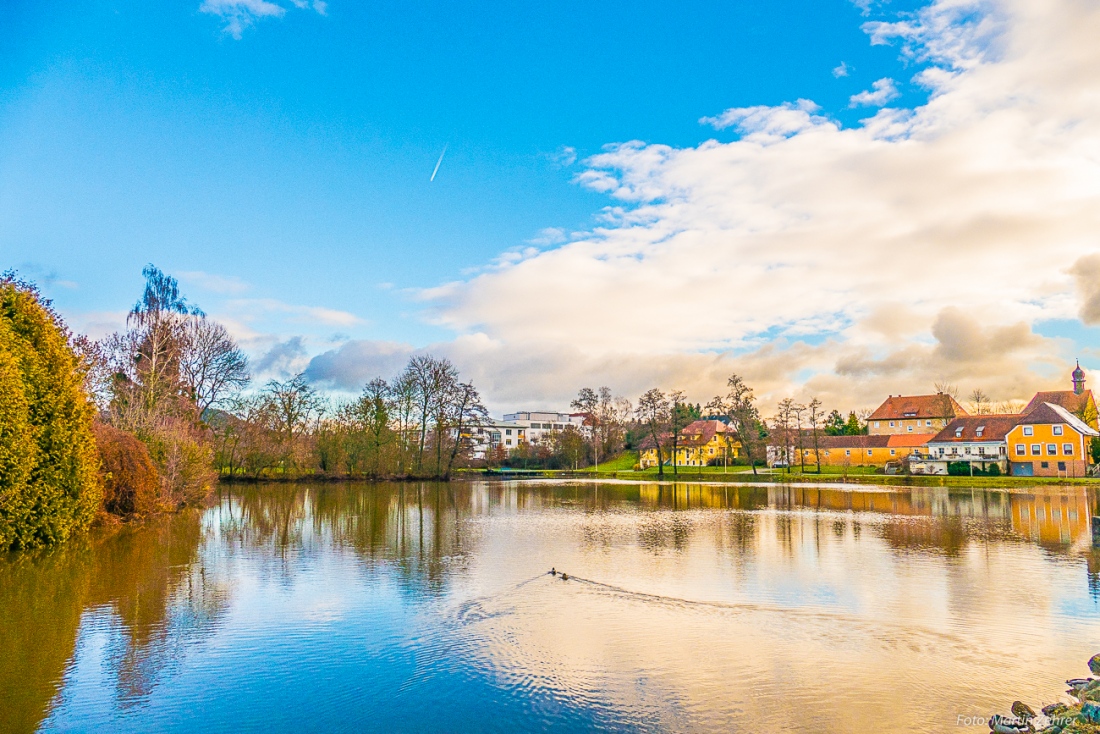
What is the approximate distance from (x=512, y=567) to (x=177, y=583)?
6.97 m

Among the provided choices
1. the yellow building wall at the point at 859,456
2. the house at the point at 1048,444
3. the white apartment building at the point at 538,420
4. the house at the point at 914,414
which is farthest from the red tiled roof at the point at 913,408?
the white apartment building at the point at 538,420

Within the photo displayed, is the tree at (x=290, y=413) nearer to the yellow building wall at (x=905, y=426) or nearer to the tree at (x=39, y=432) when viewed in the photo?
the tree at (x=39, y=432)

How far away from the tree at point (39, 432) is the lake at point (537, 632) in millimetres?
955

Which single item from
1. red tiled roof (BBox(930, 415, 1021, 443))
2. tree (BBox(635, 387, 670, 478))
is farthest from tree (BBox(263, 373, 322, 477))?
red tiled roof (BBox(930, 415, 1021, 443))

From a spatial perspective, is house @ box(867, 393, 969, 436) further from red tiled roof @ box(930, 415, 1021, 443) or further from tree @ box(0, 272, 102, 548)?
tree @ box(0, 272, 102, 548)

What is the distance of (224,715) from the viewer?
7.35 metres

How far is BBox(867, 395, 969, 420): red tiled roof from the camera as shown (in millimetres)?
85106

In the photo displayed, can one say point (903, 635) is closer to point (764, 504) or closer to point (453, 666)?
point (453, 666)

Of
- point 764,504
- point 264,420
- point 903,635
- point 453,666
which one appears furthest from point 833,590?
point 264,420

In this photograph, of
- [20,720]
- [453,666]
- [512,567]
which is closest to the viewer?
[20,720]

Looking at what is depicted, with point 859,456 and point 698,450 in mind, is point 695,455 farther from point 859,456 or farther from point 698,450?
point 859,456

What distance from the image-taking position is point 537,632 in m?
10.6

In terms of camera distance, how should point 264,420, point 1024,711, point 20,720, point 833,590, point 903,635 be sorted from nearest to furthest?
point 20,720
point 1024,711
point 903,635
point 833,590
point 264,420

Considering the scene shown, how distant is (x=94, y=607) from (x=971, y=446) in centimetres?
7192
